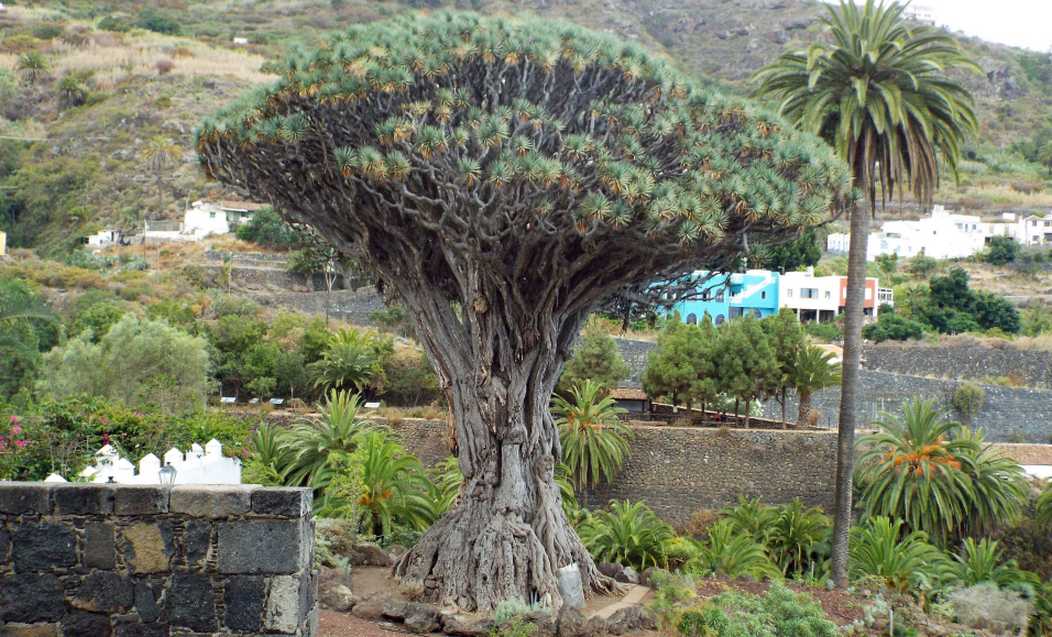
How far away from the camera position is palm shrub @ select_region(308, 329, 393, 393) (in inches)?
1102

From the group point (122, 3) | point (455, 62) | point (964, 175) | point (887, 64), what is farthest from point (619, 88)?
point (122, 3)

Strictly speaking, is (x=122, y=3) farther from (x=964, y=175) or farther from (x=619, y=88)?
(x=619, y=88)

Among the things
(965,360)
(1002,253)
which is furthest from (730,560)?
(1002,253)

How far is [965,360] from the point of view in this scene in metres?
37.9

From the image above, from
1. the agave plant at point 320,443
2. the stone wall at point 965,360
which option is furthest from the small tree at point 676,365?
the stone wall at point 965,360

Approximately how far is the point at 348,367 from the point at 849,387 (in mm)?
15326

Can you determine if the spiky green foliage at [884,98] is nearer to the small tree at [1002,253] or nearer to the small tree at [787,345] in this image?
the small tree at [787,345]

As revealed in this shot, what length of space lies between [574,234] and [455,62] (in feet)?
7.22

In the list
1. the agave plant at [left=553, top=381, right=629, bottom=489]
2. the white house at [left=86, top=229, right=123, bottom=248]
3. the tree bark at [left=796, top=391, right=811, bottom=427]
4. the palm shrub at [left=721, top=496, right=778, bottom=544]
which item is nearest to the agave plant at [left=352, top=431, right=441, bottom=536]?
the palm shrub at [left=721, top=496, right=778, bottom=544]

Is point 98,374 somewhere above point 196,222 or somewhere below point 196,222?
below

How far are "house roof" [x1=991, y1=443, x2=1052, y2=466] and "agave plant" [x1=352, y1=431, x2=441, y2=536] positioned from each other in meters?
14.6

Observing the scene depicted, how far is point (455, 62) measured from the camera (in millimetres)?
11039

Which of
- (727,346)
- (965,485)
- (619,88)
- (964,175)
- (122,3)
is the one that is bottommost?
(965,485)

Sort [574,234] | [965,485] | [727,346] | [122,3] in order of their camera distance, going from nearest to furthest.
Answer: [574,234] → [965,485] → [727,346] → [122,3]
